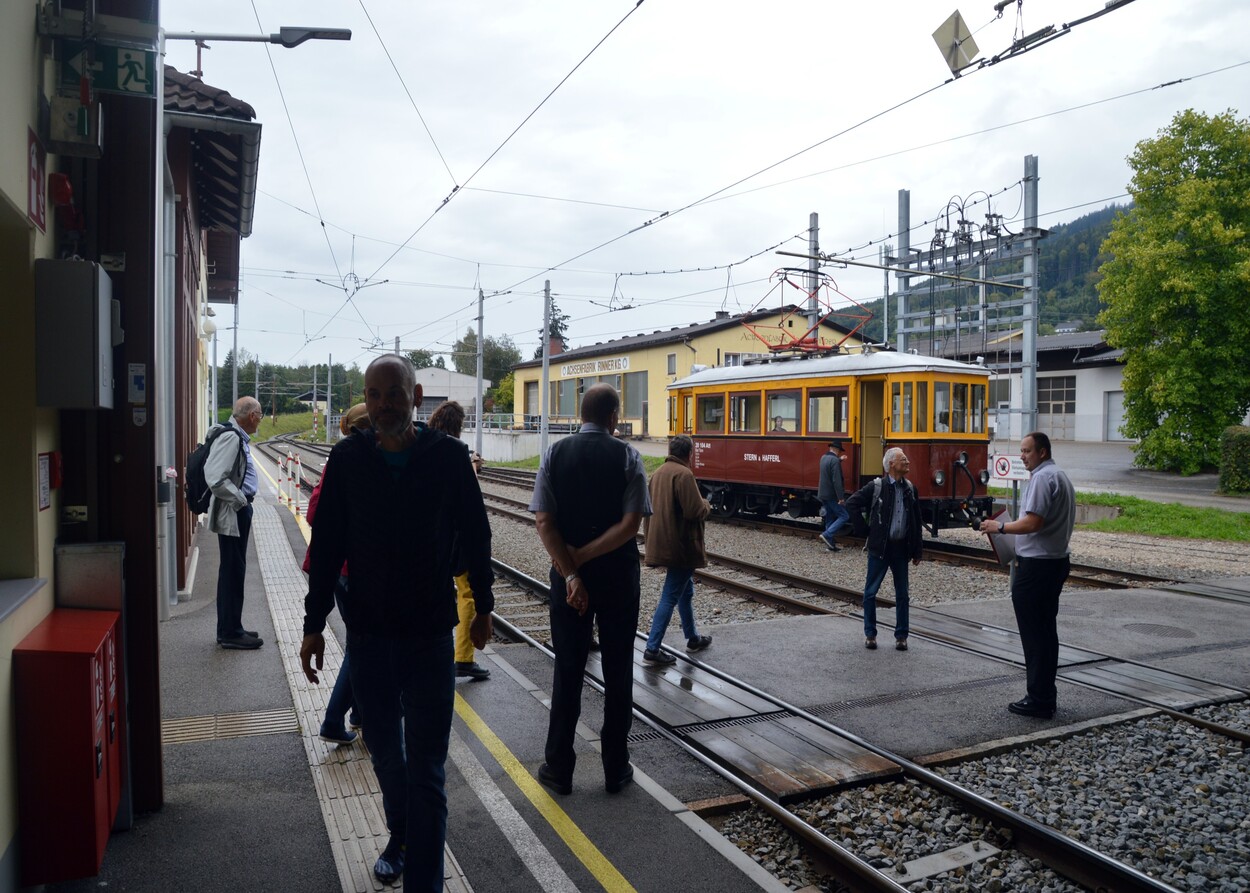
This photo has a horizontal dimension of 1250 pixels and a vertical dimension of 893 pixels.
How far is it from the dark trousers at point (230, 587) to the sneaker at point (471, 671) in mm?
1975

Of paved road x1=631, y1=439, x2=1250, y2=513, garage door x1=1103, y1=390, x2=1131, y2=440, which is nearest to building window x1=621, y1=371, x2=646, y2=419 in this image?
paved road x1=631, y1=439, x2=1250, y2=513

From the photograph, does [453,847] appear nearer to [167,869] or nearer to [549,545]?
[167,869]

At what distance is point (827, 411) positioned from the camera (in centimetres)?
1666

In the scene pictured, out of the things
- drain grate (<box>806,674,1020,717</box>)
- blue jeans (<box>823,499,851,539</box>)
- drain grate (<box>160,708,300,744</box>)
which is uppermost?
blue jeans (<box>823,499,851,539</box>)

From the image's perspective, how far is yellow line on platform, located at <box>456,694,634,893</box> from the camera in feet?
12.5

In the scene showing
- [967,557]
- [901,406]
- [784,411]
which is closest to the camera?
[967,557]

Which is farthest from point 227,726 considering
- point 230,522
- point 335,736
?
point 230,522

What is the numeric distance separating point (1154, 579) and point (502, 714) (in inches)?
398

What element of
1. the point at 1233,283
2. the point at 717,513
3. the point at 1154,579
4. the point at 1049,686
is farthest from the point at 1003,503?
the point at 1049,686

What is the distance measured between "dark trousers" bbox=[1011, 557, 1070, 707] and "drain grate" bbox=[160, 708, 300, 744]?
4.76 m

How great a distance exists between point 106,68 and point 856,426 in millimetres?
13594

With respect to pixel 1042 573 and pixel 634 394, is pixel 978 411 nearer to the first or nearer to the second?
pixel 1042 573

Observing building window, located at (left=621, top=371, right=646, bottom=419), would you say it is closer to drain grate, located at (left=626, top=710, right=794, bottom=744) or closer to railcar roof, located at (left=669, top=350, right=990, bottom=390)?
railcar roof, located at (left=669, top=350, right=990, bottom=390)

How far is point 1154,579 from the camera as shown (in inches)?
488
